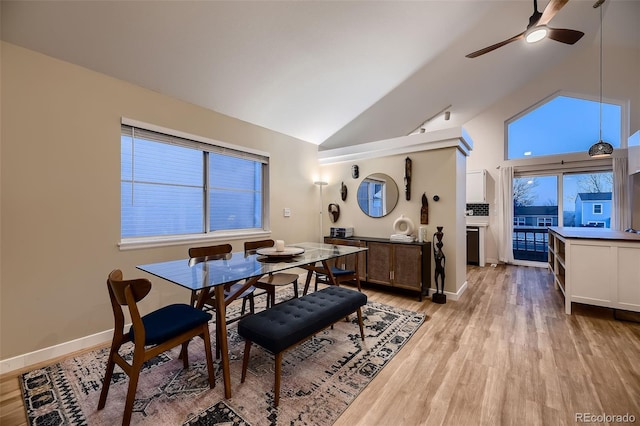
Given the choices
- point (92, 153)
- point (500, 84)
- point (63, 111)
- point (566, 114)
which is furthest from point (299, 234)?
point (566, 114)

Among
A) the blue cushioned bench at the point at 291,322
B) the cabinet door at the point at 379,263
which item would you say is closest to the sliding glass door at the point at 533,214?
the cabinet door at the point at 379,263

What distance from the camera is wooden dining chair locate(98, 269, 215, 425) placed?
137 centimetres

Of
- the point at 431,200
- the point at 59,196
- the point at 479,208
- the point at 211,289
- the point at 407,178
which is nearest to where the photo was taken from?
the point at 59,196

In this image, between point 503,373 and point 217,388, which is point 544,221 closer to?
point 503,373

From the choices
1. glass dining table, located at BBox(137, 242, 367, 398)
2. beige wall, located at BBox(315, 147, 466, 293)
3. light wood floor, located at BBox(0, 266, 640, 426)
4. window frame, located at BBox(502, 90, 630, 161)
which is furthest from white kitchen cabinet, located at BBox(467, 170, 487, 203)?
glass dining table, located at BBox(137, 242, 367, 398)

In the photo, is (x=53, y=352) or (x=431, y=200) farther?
(x=431, y=200)

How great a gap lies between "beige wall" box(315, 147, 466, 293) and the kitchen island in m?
1.17

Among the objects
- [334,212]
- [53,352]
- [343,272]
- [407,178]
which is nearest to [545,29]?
[407,178]

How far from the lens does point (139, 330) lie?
4.63 feet

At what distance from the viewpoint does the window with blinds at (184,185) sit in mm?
2678

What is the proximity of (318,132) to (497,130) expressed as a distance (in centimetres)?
436

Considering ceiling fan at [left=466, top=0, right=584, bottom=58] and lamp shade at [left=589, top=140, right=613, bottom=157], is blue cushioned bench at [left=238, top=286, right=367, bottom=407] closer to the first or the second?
ceiling fan at [left=466, top=0, right=584, bottom=58]

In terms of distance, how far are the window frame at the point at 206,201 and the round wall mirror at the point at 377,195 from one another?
1.62 meters

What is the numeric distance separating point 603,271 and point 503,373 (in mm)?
2063
